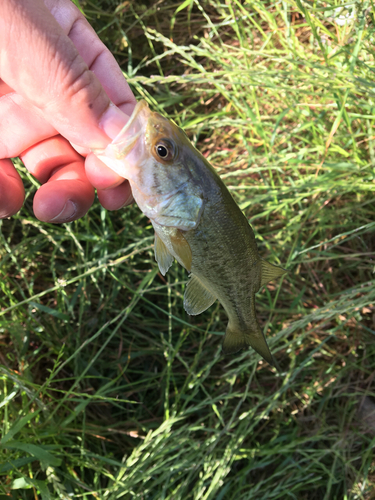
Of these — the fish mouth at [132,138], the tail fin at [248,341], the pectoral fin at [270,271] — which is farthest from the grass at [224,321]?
the fish mouth at [132,138]

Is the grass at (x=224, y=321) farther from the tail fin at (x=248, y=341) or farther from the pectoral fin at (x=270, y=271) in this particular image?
the pectoral fin at (x=270, y=271)

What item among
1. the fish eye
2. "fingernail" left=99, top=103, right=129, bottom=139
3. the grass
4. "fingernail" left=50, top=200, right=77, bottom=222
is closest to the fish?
the fish eye

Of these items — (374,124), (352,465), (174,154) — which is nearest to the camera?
(174,154)

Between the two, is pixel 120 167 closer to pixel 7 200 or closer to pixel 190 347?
pixel 7 200

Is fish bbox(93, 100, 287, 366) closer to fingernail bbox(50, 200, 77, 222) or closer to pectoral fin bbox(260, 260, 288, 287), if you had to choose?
pectoral fin bbox(260, 260, 288, 287)

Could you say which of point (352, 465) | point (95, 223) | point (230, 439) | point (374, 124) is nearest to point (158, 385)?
point (230, 439)

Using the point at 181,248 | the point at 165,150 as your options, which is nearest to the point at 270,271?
the point at 181,248
